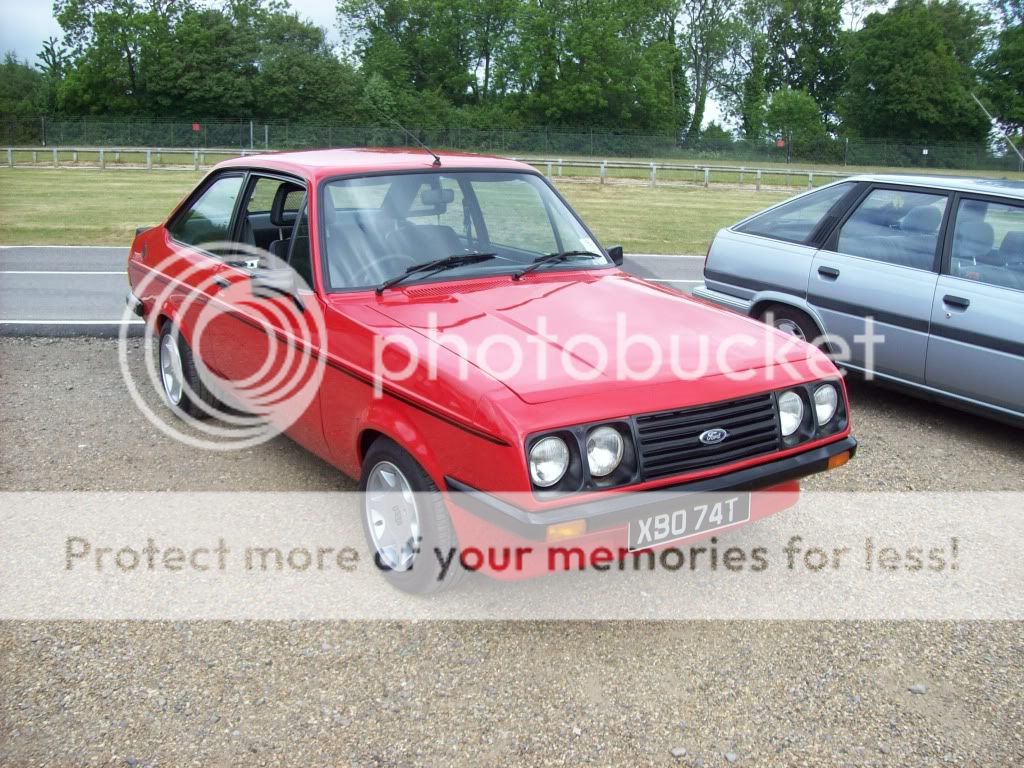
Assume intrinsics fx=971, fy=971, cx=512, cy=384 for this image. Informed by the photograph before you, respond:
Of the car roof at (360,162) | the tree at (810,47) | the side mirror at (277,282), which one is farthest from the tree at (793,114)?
the side mirror at (277,282)

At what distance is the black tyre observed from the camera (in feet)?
19.7

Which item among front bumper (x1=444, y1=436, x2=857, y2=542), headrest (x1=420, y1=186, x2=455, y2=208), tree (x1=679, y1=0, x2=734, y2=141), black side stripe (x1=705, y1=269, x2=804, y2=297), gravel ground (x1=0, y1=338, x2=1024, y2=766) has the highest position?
tree (x1=679, y1=0, x2=734, y2=141)

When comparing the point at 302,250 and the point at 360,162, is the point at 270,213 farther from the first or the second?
the point at 302,250

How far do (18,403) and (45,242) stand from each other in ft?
31.5

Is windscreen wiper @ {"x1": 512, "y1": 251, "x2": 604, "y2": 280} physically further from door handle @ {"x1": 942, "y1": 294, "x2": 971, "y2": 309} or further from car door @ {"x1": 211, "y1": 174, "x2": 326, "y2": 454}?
door handle @ {"x1": 942, "y1": 294, "x2": 971, "y2": 309}

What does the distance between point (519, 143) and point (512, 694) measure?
52.0 meters

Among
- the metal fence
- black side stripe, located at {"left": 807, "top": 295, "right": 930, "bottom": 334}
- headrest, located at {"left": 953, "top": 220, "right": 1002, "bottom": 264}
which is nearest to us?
headrest, located at {"left": 953, "top": 220, "right": 1002, "bottom": 264}

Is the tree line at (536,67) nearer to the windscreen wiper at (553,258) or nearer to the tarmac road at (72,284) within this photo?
the tarmac road at (72,284)

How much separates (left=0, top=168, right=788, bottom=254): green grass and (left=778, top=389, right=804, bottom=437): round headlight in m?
11.3

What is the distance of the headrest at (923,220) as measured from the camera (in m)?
6.28

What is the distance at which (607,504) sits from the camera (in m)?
3.47

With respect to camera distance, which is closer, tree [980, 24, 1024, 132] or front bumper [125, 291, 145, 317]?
front bumper [125, 291, 145, 317]

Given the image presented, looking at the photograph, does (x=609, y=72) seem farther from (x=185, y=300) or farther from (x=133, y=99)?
(x=185, y=300)

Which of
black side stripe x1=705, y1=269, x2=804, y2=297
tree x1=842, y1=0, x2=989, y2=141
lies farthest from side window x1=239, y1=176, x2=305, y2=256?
tree x1=842, y1=0, x2=989, y2=141
